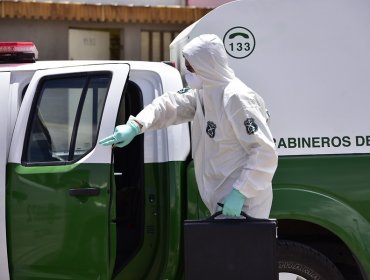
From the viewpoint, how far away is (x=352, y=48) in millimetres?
3635

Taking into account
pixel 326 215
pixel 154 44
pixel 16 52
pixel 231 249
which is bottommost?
pixel 231 249

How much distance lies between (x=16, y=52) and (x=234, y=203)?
163 cm

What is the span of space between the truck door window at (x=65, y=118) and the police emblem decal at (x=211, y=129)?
662 millimetres

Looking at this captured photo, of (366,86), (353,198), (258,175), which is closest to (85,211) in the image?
(258,175)

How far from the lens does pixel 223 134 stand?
122 inches

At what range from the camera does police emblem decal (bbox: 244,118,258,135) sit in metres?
3.00

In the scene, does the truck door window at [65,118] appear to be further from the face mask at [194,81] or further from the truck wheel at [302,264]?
the truck wheel at [302,264]

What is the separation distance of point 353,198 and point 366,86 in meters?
0.64

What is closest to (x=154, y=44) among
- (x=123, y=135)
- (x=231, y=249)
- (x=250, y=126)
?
(x=123, y=135)

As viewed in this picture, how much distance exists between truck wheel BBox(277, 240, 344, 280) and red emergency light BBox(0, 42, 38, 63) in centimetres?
183

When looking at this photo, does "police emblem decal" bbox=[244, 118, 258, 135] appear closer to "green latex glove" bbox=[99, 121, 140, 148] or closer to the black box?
the black box

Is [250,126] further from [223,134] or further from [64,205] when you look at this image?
[64,205]

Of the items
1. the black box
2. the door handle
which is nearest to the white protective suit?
the black box

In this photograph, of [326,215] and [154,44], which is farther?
[154,44]
